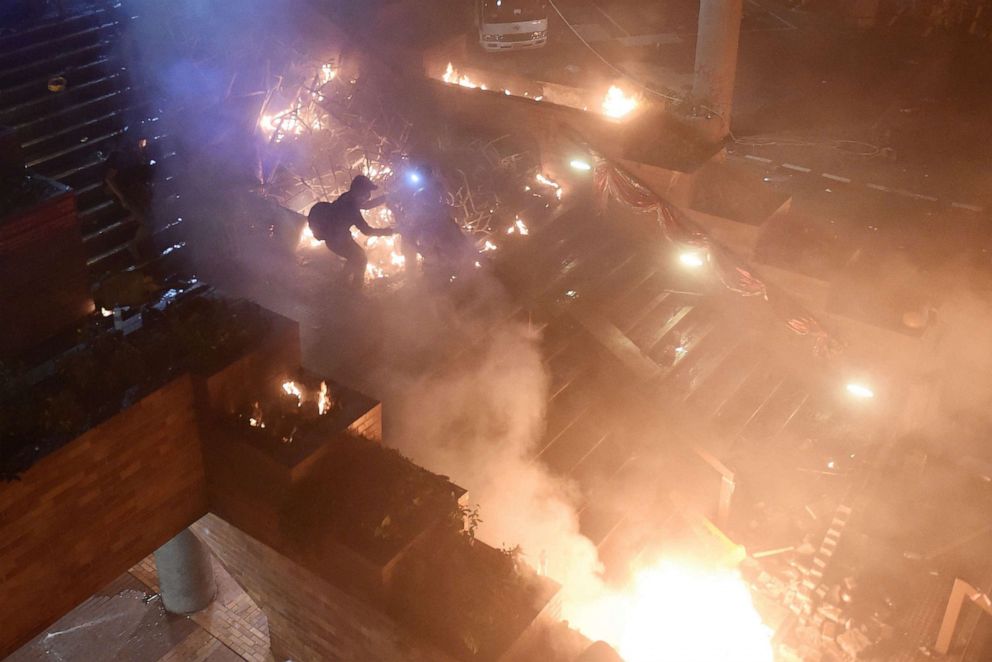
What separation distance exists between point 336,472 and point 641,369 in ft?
16.4

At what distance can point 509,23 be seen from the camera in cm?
2125

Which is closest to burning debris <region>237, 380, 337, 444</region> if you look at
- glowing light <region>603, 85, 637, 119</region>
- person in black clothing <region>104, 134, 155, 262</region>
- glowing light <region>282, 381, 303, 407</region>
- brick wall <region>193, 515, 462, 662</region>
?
glowing light <region>282, 381, 303, 407</region>

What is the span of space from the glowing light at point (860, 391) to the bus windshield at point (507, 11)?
42.4ft

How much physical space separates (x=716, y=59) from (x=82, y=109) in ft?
30.4

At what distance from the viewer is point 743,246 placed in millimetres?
12750

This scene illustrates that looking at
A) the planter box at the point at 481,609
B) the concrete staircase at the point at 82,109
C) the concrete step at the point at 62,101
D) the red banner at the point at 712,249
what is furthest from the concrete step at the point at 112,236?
the red banner at the point at 712,249

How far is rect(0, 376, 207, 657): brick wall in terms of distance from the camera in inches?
255

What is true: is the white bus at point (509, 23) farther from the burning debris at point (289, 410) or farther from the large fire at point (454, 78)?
the burning debris at point (289, 410)

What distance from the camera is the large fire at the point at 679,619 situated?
9.55 meters

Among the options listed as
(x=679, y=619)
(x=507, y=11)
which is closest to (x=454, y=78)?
(x=507, y=11)

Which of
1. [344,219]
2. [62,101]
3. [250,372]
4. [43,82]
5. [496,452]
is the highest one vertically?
[43,82]

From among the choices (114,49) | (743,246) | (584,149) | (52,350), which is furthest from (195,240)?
(743,246)

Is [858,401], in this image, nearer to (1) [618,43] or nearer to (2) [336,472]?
(2) [336,472]

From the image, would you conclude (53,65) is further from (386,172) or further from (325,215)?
(325,215)
